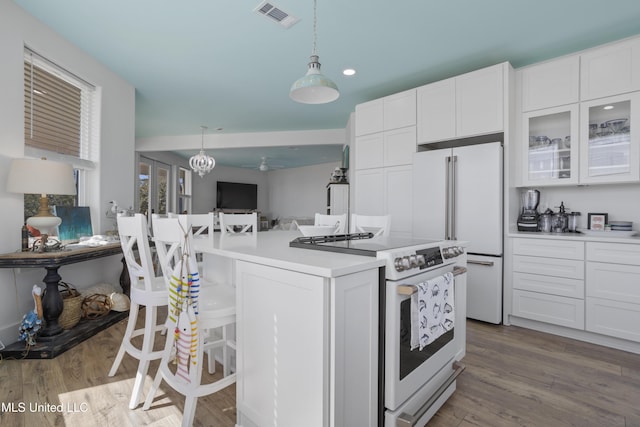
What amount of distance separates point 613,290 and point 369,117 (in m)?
2.94

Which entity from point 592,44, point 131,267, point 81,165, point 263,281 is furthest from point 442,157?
point 81,165

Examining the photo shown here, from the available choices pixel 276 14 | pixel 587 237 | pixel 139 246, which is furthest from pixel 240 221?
pixel 587 237

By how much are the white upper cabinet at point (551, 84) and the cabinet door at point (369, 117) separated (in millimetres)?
1512

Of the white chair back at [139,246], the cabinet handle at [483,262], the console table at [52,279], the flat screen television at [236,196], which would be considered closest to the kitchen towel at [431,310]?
the white chair back at [139,246]

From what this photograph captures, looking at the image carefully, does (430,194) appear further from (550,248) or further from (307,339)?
(307,339)

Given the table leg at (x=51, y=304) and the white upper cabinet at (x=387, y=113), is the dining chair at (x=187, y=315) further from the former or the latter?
the white upper cabinet at (x=387, y=113)

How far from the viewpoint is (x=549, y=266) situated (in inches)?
108

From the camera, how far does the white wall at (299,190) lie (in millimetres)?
9961

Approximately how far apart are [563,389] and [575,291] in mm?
1104

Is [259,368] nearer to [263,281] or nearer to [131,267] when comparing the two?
[263,281]

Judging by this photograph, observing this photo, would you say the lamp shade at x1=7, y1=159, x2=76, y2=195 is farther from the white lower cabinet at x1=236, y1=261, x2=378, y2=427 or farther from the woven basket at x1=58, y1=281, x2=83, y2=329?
the white lower cabinet at x1=236, y1=261, x2=378, y2=427

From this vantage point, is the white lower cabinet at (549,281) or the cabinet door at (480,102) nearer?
the white lower cabinet at (549,281)

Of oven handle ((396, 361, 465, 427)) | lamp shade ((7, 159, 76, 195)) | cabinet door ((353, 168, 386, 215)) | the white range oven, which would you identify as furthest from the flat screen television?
oven handle ((396, 361, 465, 427))

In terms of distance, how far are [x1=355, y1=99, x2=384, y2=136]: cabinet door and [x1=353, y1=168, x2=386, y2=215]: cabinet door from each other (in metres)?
0.52
